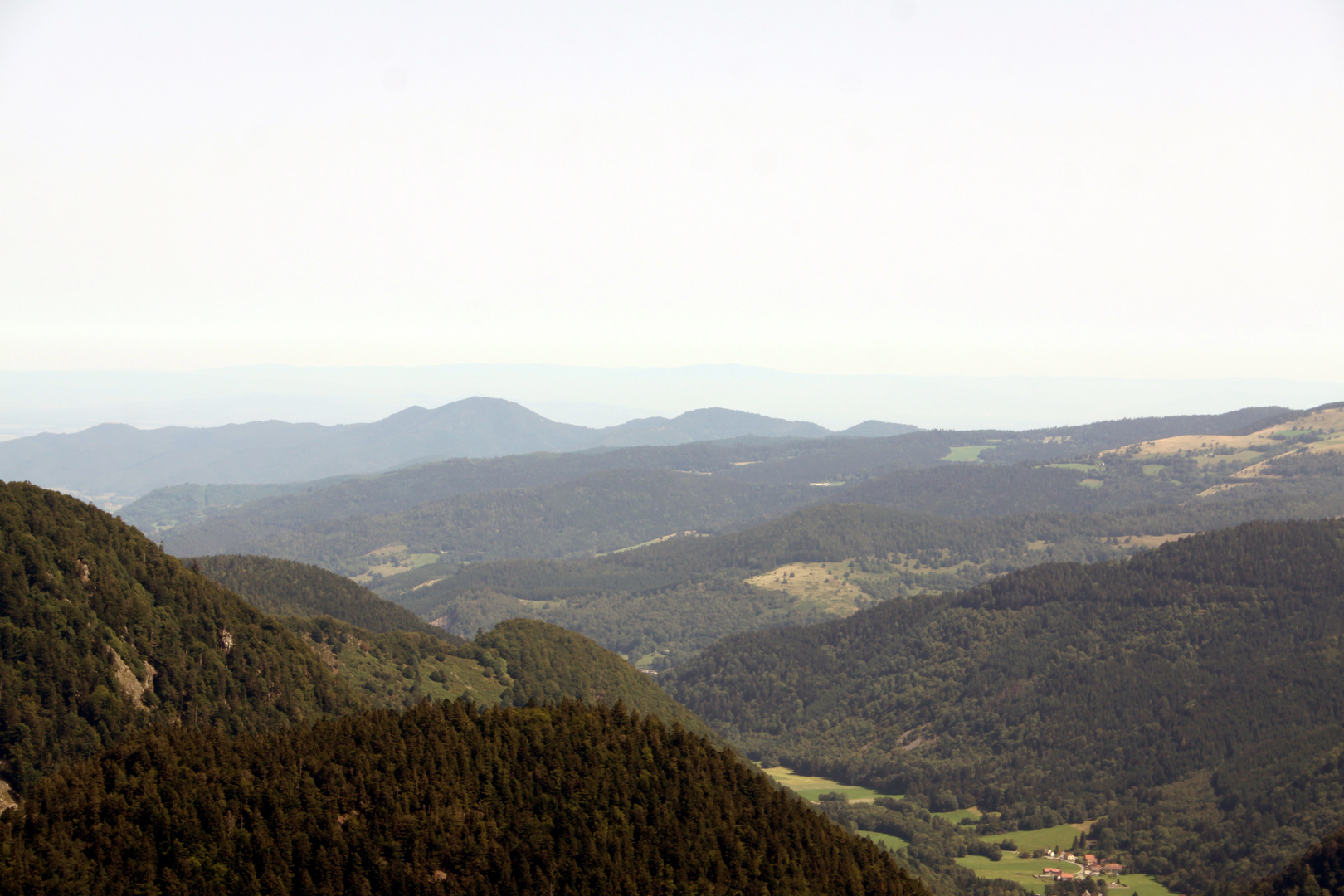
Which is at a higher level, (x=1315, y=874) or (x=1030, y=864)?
(x=1315, y=874)

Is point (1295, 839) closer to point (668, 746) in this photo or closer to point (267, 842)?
point (668, 746)

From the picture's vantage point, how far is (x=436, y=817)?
8744 cm

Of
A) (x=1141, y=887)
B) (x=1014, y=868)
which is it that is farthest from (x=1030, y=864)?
(x=1141, y=887)

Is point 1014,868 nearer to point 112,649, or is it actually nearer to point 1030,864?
point 1030,864

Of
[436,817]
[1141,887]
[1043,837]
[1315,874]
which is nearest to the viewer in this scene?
[436,817]

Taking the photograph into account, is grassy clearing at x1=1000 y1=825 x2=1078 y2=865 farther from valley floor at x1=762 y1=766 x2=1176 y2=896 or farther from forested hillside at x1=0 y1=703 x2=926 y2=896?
forested hillside at x1=0 y1=703 x2=926 y2=896

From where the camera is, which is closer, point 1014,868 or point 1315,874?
point 1315,874

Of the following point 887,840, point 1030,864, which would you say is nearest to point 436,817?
point 887,840

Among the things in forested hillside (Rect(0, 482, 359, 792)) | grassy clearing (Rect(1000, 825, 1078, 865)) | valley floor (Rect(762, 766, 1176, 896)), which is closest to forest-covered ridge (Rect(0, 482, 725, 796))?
forested hillside (Rect(0, 482, 359, 792))

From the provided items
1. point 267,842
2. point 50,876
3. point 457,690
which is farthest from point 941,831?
point 50,876

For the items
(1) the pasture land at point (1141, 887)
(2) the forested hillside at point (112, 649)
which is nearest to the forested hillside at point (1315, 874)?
(1) the pasture land at point (1141, 887)

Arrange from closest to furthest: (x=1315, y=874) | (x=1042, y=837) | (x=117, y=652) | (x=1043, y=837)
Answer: (x=1315, y=874), (x=117, y=652), (x=1043, y=837), (x=1042, y=837)

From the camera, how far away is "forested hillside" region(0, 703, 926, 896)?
245 feet

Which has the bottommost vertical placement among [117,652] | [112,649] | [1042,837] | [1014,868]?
[1042,837]
